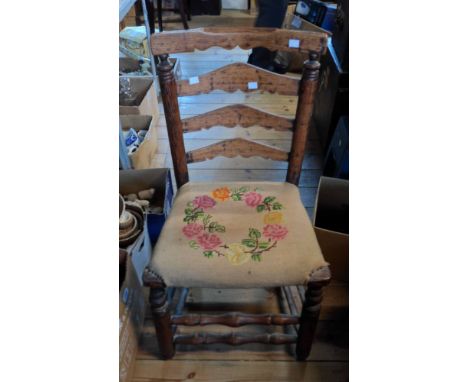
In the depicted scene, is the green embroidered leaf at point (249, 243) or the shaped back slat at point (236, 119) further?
the shaped back slat at point (236, 119)

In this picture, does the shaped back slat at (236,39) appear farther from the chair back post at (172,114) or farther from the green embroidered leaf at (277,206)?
the green embroidered leaf at (277,206)

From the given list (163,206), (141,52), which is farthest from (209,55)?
(163,206)

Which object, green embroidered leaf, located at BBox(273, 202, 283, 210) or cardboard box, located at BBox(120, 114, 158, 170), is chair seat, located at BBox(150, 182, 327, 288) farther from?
cardboard box, located at BBox(120, 114, 158, 170)

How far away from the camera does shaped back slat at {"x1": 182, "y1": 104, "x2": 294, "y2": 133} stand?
3.57 ft

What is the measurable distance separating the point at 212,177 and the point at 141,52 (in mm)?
1108

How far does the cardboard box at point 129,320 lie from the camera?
3.47ft

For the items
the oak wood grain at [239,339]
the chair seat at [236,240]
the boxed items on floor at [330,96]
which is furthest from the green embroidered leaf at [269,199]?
the boxed items on floor at [330,96]

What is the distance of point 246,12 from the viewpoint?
430 cm

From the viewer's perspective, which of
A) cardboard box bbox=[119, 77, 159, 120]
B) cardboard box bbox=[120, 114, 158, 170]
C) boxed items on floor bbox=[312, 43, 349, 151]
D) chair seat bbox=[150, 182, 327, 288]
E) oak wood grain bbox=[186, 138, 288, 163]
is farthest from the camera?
cardboard box bbox=[119, 77, 159, 120]

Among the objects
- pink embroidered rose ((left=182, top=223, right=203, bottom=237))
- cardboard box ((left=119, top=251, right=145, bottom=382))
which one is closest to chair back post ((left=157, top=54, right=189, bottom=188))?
pink embroidered rose ((left=182, top=223, right=203, bottom=237))

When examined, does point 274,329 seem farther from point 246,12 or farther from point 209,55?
point 246,12

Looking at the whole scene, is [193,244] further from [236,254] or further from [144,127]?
[144,127]

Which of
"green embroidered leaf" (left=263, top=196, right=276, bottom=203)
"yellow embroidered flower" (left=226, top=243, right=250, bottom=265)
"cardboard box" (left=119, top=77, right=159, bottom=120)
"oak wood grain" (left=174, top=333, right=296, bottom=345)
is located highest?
"green embroidered leaf" (left=263, top=196, right=276, bottom=203)

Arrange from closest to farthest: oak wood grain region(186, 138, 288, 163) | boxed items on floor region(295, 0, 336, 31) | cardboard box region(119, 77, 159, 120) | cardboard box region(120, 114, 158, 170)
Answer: oak wood grain region(186, 138, 288, 163), cardboard box region(120, 114, 158, 170), cardboard box region(119, 77, 159, 120), boxed items on floor region(295, 0, 336, 31)
